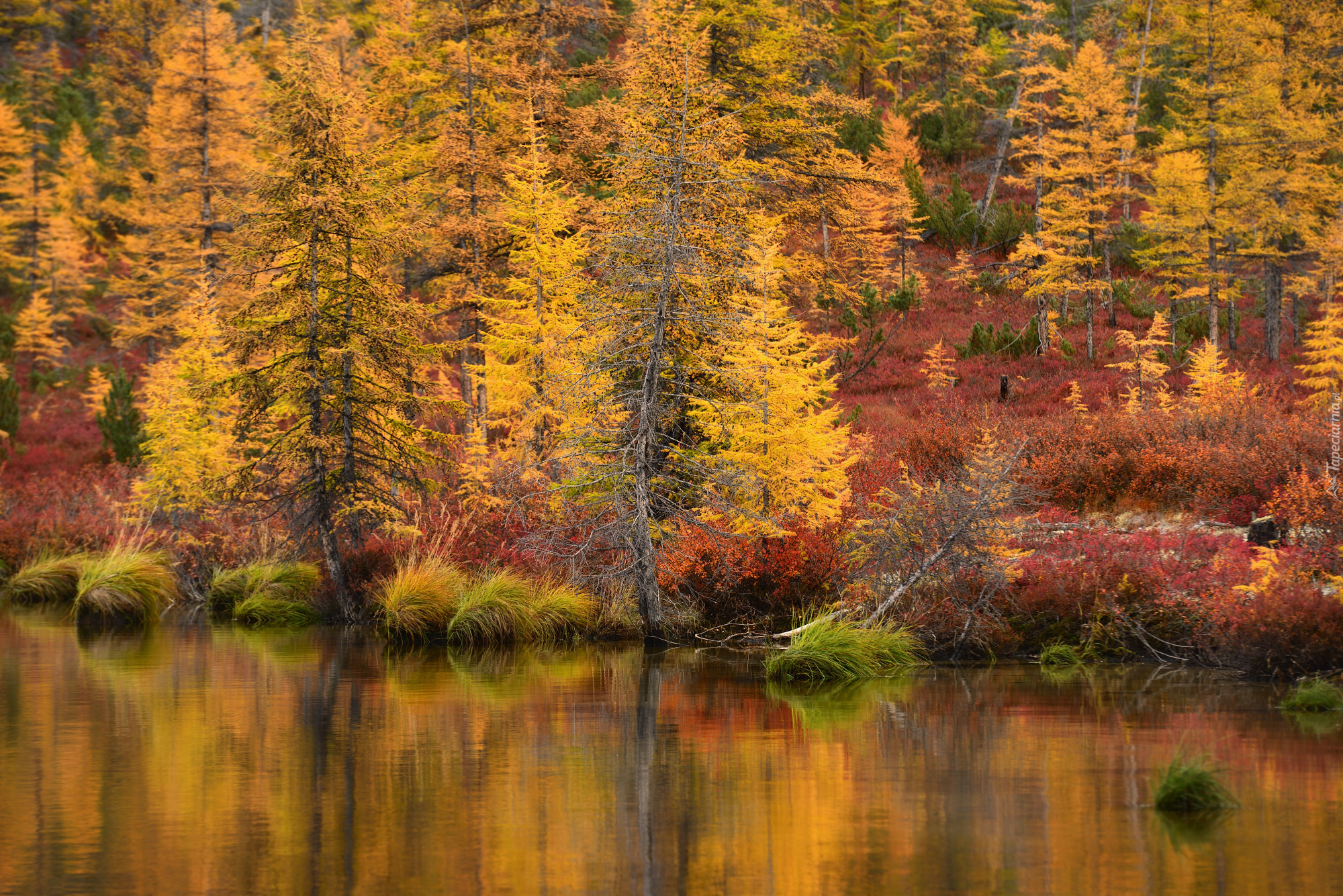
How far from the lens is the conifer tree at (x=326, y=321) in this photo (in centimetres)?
2130

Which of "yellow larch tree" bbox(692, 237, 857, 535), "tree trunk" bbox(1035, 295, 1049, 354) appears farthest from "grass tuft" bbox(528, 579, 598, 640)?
"tree trunk" bbox(1035, 295, 1049, 354)

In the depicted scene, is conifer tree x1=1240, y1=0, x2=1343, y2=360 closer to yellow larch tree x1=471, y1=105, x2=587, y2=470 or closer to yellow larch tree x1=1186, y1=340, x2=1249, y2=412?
yellow larch tree x1=1186, y1=340, x2=1249, y2=412

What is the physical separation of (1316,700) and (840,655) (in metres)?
5.55

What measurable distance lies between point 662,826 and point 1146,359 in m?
29.7

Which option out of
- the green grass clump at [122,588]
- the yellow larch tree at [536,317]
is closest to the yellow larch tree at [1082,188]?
the yellow larch tree at [536,317]

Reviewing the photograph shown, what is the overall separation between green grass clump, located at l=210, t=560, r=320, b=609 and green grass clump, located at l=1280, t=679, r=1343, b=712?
17.1 m

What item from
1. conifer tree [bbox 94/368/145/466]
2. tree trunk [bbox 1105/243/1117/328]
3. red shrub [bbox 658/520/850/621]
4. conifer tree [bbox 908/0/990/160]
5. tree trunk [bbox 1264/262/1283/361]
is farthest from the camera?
conifer tree [bbox 908/0/990/160]

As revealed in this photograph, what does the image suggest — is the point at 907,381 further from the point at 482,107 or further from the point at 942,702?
the point at 942,702

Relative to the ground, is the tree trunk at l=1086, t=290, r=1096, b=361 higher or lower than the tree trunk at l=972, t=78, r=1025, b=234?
lower

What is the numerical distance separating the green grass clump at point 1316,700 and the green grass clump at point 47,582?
22.9 m

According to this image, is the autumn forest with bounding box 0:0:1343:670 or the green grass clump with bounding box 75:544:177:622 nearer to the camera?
the autumn forest with bounding box 0:0:1343:670

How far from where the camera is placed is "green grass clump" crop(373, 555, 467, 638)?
19312 millimetres

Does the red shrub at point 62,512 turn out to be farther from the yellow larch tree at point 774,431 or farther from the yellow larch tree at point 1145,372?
the yellow larch tree at point 1145,372

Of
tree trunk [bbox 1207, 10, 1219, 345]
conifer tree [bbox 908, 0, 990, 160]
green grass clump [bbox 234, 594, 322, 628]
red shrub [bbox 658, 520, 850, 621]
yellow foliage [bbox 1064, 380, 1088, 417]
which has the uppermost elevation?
conifer tree [bbox 908, 0, 990, 160]
